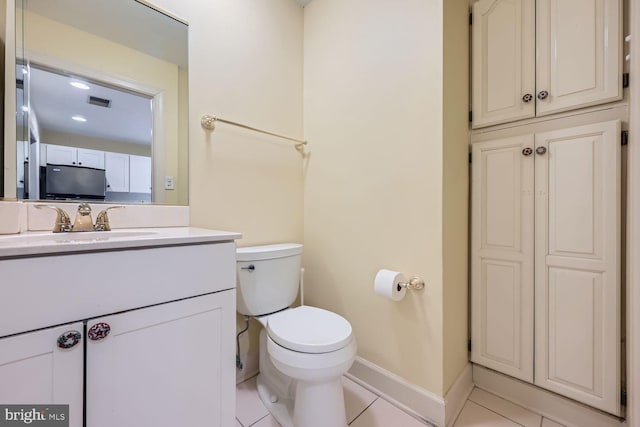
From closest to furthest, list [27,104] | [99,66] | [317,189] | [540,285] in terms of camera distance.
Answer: [27,104], [99,66], [540,285], [317,189]

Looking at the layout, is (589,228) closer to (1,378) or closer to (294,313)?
(294,313)

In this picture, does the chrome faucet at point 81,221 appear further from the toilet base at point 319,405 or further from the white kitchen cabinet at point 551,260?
the white kitchen cabinet at point 551,260

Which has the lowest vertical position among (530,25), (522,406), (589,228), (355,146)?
(522,406)

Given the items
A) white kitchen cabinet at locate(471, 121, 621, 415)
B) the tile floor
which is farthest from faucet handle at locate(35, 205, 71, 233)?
white kitchen cabinet at locate(471, 121, 621, 415)

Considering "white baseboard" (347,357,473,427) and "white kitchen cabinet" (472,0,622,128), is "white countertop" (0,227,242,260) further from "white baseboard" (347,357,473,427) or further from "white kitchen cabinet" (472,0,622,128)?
"white kitchen cabinet" (472,0,622,128)

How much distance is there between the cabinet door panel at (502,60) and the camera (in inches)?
49.1

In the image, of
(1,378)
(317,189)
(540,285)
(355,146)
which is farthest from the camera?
(317,189)

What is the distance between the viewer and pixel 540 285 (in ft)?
4.03

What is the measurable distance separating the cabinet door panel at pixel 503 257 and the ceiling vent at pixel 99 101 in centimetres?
180

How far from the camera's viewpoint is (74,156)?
1054 mm

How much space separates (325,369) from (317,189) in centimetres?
105

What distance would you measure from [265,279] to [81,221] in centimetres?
78

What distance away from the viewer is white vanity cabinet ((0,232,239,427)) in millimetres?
597

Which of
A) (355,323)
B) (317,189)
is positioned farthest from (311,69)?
(355,323)
